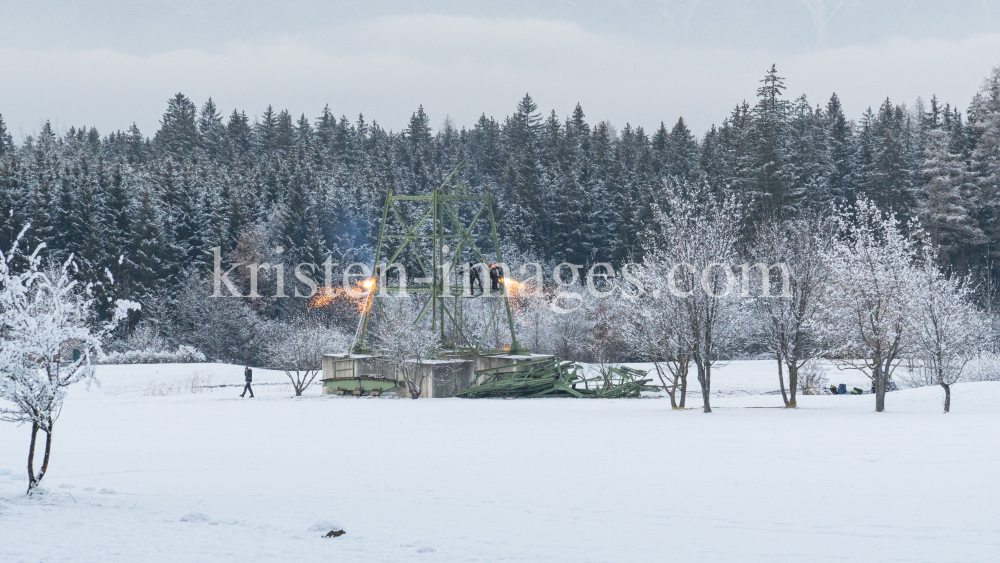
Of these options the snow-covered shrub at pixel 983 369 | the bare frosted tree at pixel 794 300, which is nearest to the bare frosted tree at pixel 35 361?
the bare frosted tree at pixel 794 300

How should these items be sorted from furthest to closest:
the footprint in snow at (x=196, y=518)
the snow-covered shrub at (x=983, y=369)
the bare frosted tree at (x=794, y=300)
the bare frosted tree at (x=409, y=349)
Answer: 1. the snow-covered shrub at (x=983, y=369)
2. the bare frosted tree at (x=409, y=349)
3. the bare frosted tree at (x=794, y=300)
4. the footprint in snow at (x=196, y=518)

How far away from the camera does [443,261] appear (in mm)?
42156

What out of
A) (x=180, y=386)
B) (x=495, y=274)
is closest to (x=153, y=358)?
(x=180, y=386)

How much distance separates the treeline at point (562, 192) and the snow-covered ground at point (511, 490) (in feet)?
105

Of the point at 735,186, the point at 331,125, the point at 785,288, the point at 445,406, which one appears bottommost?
the point at 445,406

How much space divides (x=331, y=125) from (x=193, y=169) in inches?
1826

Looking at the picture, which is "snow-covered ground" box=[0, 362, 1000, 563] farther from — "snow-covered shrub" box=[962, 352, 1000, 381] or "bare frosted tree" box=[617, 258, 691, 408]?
"snow-covered shrub" box=[962, 352, 1000, 381]

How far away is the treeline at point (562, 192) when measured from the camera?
5472cm

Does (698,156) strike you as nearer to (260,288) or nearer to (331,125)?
(260,288)

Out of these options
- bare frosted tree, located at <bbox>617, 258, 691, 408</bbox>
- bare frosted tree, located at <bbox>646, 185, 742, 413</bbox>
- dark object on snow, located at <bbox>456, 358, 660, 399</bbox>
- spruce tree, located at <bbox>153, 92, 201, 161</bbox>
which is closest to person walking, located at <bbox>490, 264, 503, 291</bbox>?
dark object on snow, located at <bbox>456, 358, 660, 399</bbox>

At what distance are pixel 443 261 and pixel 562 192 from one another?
2829 cm

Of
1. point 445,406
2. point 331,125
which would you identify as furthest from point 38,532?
point 331,125

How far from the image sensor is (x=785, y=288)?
2433 centimetres

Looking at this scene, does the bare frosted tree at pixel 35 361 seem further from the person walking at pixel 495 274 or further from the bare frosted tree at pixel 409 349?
the person walking at pixel 495 274
